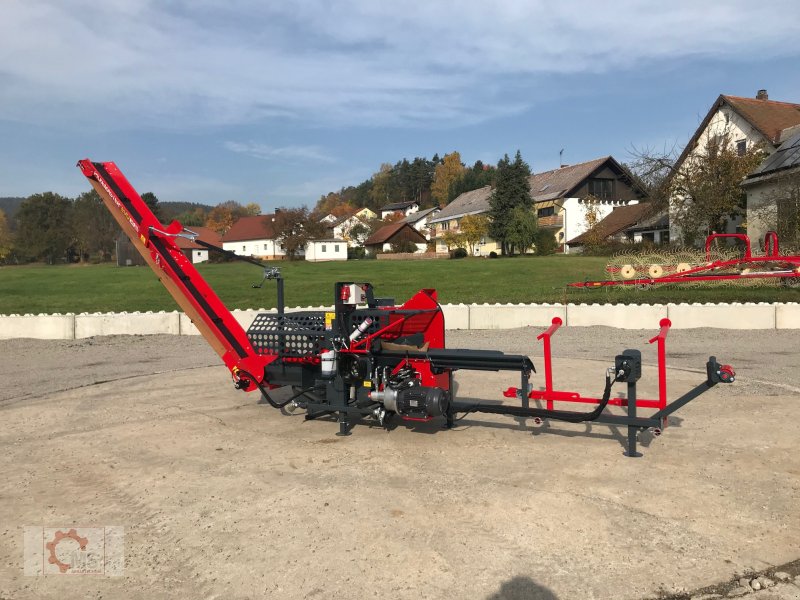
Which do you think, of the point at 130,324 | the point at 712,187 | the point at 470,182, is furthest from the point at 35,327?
the point at 470,182

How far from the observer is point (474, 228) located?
6275 centimetres

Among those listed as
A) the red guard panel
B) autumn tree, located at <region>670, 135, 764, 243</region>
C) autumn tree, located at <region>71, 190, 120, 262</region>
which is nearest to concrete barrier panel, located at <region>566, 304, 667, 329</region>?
the red guard panel

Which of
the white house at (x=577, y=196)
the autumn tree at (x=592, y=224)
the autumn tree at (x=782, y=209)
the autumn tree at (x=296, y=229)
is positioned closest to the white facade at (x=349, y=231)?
the autumn tree at (x=296, y=229)

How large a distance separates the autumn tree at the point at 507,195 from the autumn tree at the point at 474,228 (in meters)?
1.52

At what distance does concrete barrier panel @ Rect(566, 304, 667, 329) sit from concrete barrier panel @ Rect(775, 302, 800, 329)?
2.46 meters

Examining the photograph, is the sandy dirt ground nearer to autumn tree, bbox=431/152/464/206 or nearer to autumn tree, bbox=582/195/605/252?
autumn tree, bbox=582/195/605/252

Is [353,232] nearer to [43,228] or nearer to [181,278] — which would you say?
[43,228]

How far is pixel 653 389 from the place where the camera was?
8359 mm

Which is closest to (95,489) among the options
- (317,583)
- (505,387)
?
(317,583)

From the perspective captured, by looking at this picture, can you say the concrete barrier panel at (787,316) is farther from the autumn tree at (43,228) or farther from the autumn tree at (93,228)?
the autumn tree at (43,228)

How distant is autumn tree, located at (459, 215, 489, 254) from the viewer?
62412mm

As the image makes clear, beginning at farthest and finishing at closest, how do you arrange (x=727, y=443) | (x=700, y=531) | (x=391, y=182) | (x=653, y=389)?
(x=391, y=182)
(x=653, y=389)
(x=727, y=443)
(x=700, y=531)

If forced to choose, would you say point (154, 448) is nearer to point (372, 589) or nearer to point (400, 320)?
point (400, 320)

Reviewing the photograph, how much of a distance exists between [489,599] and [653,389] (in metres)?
5.87
